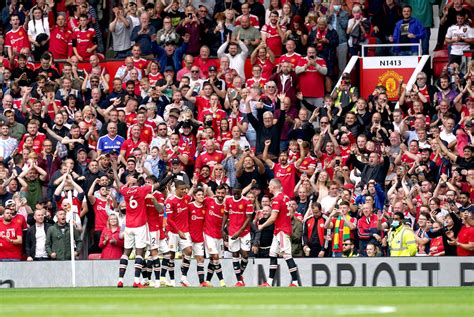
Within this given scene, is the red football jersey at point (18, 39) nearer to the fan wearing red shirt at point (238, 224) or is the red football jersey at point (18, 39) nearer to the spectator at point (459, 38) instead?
the fan wearing red shirt at point (238, 224)

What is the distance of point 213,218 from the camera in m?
27.6

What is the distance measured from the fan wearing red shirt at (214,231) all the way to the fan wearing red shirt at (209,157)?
7.58 ft

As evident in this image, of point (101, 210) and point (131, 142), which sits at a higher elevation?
point (131, 142)

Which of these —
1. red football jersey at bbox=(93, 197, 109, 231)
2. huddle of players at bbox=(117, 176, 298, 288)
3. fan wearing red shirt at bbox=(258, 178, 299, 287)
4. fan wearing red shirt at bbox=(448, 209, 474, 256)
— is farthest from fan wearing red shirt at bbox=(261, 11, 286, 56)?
fan wearing red shirt at bbox=(448, 209, 474, 256)

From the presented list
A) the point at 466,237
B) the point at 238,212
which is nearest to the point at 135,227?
the point at 238,212

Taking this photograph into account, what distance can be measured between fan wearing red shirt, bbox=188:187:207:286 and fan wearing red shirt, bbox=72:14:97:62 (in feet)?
27.6

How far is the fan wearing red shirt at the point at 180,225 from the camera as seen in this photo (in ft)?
89.7

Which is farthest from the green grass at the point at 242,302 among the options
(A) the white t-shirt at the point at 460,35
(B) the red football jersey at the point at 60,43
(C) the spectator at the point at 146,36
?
(B) the red football jersey at the point at 60,43

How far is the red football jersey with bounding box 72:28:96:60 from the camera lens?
114 feet

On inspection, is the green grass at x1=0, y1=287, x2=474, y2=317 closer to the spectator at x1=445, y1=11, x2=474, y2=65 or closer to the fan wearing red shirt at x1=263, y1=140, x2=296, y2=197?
the fan wearing red shirt at x1=263, y1=140, x2=296, y2=197

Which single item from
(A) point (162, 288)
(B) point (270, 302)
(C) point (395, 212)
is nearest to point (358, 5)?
(C) point (395, 212)

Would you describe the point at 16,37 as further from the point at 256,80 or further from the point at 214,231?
the point at 214,231

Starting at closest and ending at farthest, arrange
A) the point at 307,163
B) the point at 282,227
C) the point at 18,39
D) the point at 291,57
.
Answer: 1. the point at 282,227
2. the point at 307,163
3. the point at 291,57
4. the point at 18,39

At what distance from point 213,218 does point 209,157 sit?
2813 millimetres
